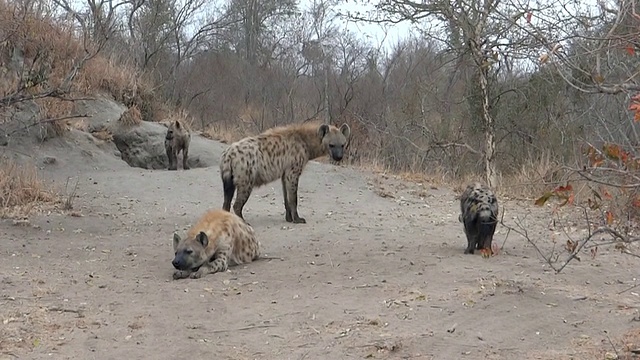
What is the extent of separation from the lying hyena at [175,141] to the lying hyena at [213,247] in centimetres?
640

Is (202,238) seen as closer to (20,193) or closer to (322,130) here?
(322,130)

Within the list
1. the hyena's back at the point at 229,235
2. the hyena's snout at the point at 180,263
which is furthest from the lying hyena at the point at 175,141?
the hyena's snout at the point at 180,263

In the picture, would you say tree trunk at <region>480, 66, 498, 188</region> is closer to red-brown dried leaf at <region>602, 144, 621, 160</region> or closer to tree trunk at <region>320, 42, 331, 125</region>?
tree trunk at <region>320, 42, 331, 125</region>

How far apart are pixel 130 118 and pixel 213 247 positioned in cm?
813

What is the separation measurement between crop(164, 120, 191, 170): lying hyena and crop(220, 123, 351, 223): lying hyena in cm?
429

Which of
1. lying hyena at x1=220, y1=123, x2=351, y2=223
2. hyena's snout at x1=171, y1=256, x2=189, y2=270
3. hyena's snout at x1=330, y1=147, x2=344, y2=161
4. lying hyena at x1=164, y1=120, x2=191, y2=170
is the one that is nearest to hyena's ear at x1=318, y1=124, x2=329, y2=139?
lying hyena at x1=220, y1=123, x2=351, y2=223

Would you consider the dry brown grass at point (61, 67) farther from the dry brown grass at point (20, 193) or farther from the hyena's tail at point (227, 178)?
the hyena's tail at point (227, 178)

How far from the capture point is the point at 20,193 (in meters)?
8.79

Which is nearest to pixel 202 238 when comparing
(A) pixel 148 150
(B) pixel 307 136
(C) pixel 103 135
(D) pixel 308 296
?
(D) pixel 308 296

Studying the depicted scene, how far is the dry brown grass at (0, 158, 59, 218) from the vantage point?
27.3ft

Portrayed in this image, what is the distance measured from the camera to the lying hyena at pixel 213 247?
623cm

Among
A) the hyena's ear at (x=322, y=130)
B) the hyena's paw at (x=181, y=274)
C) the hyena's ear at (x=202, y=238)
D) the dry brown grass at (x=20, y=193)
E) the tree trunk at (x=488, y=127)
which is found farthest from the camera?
the tree trunk at (x=488, y=127)

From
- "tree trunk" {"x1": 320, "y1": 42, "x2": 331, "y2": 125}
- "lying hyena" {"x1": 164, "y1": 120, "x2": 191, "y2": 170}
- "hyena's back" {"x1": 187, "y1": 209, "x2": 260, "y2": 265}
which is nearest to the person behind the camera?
"hyena's back" {"x1": 187, "y1": 209, "x2": 260, "y2": 265}

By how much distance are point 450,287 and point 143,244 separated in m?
3.32
